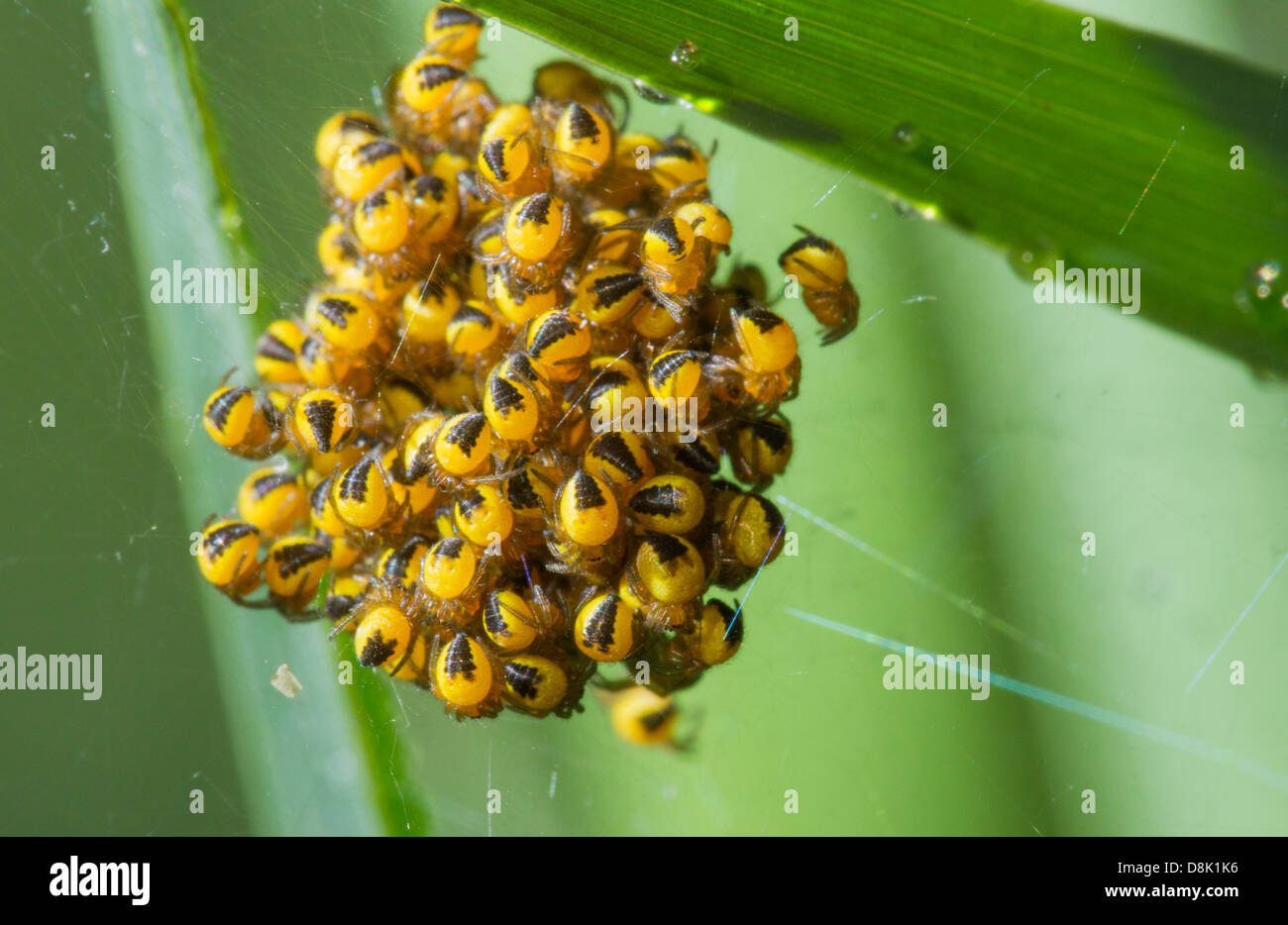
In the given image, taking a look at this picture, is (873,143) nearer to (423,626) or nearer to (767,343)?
(767,343)

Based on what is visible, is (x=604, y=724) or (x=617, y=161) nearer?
(x=617, y=161)

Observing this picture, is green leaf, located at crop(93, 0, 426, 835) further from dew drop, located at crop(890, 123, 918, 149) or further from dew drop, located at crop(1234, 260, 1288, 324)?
dew drop, located at crop(1234, 260, 1288, 324)

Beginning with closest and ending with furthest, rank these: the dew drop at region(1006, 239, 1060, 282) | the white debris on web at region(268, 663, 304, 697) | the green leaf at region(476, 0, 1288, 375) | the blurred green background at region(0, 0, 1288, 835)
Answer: the green leaf at region(476, 0, 1288, 375) < the dew drop at region(1006, 239, 1060, 282) < the blurred green background at region(0, 0, 1288, 835) < the white debris on web at region(268, 663, 304, 697)

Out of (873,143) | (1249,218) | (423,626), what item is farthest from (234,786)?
(1249,218)

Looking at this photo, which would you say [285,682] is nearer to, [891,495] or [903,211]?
[891,495]

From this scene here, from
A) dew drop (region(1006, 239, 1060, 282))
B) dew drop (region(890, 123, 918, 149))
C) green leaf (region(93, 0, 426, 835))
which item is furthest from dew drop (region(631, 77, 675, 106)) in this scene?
green leaf (region(93, 0, 426, 835))

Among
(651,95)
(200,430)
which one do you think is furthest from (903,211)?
(200,430)
